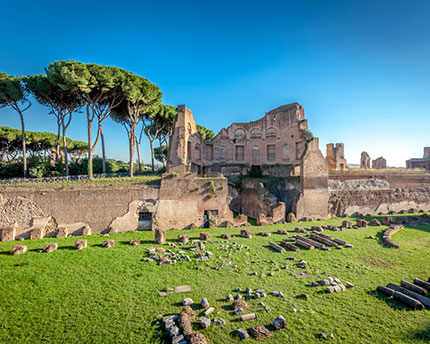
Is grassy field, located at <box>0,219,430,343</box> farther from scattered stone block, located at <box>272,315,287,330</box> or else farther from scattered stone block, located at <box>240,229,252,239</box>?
scattered stone block, located at <box>240,229,252,239</box>

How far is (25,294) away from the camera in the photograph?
235 inches

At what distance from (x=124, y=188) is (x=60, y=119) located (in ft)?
35.0

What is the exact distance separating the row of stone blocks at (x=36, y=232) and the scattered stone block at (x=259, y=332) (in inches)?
413

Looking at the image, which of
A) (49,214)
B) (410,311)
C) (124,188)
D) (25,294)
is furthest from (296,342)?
(49,214)

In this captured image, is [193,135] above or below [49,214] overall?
above

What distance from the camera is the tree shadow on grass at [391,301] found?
215 inches

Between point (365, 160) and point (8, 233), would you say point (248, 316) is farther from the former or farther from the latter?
point (365, 160)

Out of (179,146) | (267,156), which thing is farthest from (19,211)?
(267,156)

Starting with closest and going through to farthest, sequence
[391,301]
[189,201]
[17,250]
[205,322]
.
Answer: [205,322] → [391,301] → [17,250] → [189,201]

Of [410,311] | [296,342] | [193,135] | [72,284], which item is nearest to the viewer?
[296,342]

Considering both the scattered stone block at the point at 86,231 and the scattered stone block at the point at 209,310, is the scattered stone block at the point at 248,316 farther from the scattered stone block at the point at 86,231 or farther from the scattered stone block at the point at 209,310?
the scattered stone block at the point at 86,231

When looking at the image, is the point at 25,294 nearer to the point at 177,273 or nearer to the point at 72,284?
the point at 72,284

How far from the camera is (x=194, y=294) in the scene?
598cm

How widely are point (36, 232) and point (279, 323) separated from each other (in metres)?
12.2
